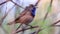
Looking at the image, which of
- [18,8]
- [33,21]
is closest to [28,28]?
[33,21]

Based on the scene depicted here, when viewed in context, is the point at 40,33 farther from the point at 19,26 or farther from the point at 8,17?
the point at 8,17

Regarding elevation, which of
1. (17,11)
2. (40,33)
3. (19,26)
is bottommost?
(40,33)

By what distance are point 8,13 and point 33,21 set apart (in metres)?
0.21

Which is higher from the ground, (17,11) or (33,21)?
(17,11)

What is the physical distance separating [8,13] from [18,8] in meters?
0.09

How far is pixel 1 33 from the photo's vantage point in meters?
1.05

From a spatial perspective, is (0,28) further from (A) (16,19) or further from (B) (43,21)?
(B) (43,21)

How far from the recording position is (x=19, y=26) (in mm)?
1037

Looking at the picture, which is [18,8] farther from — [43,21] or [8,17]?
[43,21]

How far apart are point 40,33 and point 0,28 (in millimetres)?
329

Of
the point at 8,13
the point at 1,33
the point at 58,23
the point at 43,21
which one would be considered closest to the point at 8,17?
the point at 8,13

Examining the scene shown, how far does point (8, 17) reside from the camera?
1.04 m

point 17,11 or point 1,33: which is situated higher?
point 17,11

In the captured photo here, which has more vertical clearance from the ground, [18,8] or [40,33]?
[18,8]
